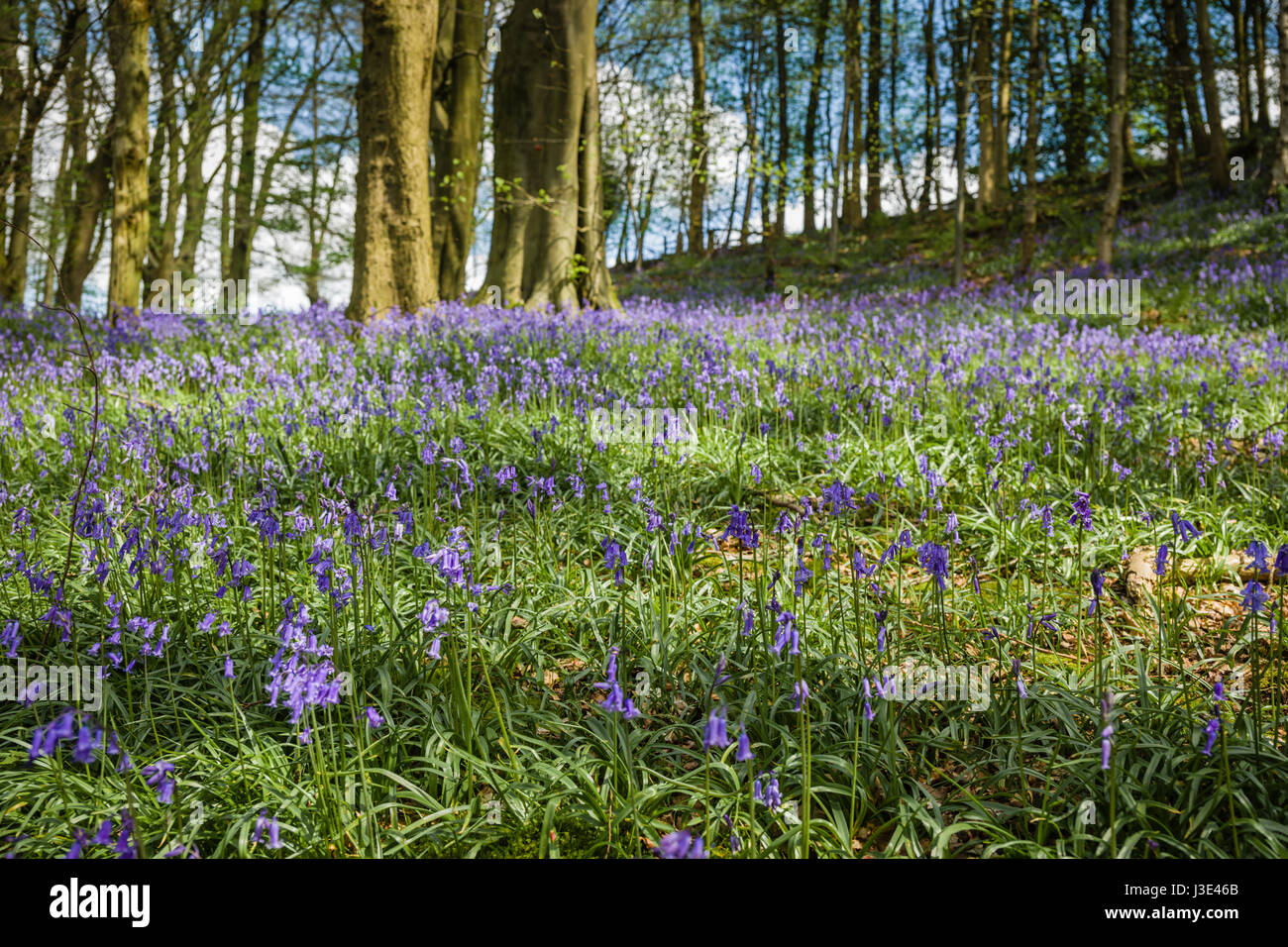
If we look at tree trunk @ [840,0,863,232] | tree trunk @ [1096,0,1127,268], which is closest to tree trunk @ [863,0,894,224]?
tree trunk @ [840,0,863,232]

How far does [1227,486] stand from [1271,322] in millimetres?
5734

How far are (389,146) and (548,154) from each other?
229cm

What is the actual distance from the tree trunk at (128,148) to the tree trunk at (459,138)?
3.87 m

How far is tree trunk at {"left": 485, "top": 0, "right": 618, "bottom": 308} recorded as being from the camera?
33.1ft

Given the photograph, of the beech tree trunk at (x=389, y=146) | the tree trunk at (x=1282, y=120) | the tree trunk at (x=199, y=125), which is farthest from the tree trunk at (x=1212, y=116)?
the tree trunk at (x=199, y=125)

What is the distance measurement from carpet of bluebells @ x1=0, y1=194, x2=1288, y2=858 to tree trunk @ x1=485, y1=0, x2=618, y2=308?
4471 millimetres

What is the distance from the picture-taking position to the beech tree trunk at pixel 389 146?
8.46 metres

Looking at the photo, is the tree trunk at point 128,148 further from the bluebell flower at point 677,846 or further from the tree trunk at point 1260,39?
the tree trunk at point 1260,39

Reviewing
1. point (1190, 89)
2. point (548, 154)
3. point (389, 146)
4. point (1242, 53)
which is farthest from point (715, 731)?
point (1242, 53)

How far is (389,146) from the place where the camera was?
862cm

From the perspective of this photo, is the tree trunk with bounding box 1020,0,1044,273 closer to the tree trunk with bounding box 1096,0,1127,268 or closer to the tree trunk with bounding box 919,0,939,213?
the tree trunk with bounding box 1096,0,1127,268

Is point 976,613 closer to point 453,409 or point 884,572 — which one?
point 884,572
